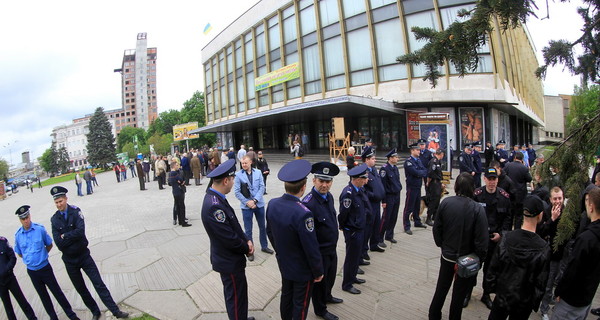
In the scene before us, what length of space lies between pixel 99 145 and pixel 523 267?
61.8 metres

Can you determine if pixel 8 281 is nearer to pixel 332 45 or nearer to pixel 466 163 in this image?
pixel 466 163

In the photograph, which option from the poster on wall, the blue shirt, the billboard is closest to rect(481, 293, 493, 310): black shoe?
the blue shirt

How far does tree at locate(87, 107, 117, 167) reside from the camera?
52281mm

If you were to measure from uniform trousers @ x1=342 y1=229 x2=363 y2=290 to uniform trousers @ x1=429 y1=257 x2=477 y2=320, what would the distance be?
116 centimetres

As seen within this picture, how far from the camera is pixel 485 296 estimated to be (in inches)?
158

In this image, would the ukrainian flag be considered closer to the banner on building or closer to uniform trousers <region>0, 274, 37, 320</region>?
the banner on building

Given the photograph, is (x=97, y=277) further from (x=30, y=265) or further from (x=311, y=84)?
(x=311, y=84)

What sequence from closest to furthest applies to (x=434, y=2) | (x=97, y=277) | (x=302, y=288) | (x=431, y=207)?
(x=302, y=288) → (x=97, y=277) → (x=431, y=207) → (x=434, y=2)

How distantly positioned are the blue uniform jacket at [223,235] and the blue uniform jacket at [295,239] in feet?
1.41

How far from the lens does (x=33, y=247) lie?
4.20m

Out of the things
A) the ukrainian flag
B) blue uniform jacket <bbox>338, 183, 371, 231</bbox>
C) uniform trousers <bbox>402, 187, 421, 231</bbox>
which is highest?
the ukrainian flag

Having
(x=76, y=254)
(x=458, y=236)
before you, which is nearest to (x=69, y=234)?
(x=76, y=254)

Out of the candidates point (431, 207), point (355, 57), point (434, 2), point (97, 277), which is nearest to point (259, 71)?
point (355, 57)

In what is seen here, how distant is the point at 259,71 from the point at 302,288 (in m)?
29.8
